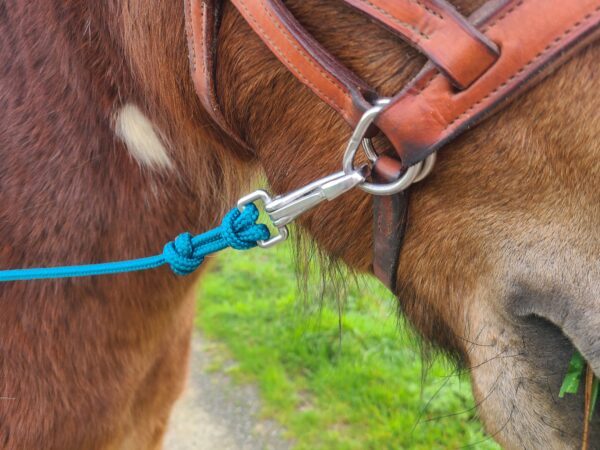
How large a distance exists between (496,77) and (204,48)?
1.83 feet

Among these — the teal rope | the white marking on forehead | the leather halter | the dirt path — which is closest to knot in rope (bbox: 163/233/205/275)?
the teal rope

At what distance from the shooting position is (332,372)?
348cm

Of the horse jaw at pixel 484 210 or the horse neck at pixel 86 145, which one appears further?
the horse neck at pixel 86 145

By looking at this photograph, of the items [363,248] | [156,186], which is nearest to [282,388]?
[156,186]

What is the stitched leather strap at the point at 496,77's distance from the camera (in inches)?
32.4

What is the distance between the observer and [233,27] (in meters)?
1.13

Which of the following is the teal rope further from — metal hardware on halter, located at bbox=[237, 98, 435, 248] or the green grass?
the green grass

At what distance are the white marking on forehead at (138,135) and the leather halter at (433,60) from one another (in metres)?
0.38

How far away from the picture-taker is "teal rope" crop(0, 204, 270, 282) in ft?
4.33

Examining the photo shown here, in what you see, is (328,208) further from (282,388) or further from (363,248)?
(282,388)

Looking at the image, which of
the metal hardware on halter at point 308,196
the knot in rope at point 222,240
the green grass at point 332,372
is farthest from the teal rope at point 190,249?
the green grass at point 332,372

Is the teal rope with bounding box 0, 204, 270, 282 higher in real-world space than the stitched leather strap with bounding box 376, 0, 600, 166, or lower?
lower

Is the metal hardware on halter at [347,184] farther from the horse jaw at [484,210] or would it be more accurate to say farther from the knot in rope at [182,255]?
the knot in rope at [182,255]

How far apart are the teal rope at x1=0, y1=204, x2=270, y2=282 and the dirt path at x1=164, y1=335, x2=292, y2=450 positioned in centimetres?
203
